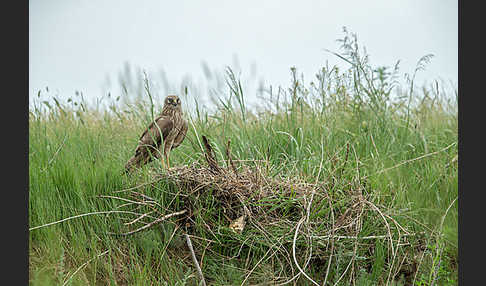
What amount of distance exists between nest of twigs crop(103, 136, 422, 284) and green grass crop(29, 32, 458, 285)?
20 millimetres

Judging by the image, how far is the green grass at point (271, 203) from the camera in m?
2.28

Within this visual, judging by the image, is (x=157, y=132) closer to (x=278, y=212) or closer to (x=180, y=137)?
(x=180, y=137)

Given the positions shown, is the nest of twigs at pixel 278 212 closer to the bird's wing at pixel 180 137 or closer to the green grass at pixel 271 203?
the green grass at pixel 271 203

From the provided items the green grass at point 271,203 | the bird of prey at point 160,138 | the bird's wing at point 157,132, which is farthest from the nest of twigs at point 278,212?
the bird's wing at point 157,132

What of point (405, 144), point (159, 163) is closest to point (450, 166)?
point (405, 144)

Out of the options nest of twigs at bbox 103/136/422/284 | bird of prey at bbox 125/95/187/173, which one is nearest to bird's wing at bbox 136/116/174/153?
bird of prey at bbox 125/95/187/173

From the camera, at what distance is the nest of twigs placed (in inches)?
91.5

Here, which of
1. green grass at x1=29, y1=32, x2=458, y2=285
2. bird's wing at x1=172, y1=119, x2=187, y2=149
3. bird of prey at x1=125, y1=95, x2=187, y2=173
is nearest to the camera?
green grass at x1=29, y1=32, x2=458, y2=285

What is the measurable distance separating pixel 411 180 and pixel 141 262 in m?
1.98

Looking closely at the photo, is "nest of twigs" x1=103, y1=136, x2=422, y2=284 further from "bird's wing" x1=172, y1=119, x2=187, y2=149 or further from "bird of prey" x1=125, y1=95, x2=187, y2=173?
"bird's wing" x1=172, y1=119, x2=187, y2=149

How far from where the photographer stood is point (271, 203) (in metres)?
2.46

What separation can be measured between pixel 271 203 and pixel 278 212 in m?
0.08

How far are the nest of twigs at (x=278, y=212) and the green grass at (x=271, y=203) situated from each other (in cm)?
2

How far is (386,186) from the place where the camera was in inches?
109
